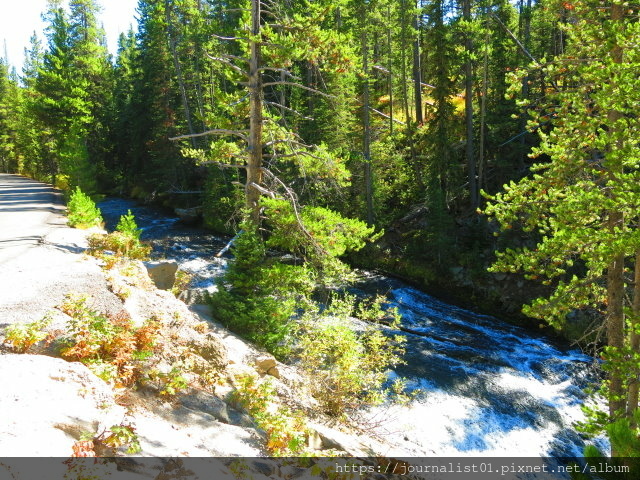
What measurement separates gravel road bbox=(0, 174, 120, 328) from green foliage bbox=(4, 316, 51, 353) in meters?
0.45

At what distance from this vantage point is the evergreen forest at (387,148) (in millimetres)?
7113

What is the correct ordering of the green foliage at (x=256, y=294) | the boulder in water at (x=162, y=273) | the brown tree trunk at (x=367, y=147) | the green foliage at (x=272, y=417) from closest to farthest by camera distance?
the green foliage at (x=272, y=417), the green foliage at (x=256, y=294), the boulder in water at (x=162, y=273), the brown tree trunk at (x=367, y=147)

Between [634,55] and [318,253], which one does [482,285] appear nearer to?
[318,253]

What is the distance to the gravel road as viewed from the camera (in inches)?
293

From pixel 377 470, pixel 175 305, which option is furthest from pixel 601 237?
pixel 175 305

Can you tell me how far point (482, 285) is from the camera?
20.6m

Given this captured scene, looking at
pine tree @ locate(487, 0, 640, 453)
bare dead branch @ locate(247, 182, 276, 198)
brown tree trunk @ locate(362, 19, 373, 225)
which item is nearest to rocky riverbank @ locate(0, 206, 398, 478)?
bare dead branch @ locate(247, 182, 276, 198)

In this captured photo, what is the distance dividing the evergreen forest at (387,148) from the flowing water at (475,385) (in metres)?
1.40

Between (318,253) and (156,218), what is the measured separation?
22.9m

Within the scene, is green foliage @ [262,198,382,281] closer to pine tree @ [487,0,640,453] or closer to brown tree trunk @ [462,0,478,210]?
pine tree @ [487,0,640,453]

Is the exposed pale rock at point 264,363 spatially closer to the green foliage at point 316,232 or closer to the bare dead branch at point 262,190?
the green foliage at point 316,232

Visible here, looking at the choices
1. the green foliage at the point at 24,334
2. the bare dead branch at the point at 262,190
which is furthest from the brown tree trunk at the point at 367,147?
the green foliage at the point at 24,334

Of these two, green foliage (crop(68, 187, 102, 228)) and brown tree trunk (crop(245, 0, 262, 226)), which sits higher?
brown tree trunk (crop(245, 0, 262, 226))

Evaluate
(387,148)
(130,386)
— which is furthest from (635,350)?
(387,148)
